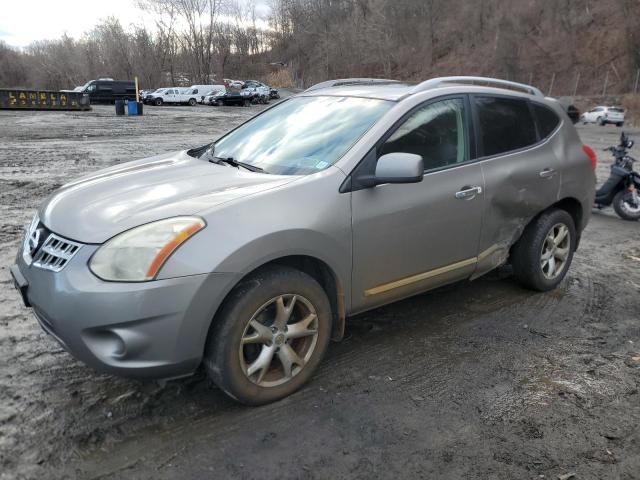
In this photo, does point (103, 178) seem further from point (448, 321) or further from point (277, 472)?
point (448, 321)

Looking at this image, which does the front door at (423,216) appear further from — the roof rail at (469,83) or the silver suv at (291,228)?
the roof rail at (469,83)

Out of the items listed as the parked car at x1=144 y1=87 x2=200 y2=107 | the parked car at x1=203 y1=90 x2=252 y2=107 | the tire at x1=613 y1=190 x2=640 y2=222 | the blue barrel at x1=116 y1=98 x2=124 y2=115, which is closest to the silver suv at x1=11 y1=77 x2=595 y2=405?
the tire at x1=613 y1=190 x2=640 y2=222

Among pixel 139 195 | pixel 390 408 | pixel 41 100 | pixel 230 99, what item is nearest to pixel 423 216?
pixel 390 408

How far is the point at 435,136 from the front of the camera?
12.4 feet

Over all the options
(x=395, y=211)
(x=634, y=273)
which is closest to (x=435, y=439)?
(x=395, y=211)

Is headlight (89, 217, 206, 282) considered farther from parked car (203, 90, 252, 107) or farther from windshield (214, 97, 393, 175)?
parked car (203, 90, 252, 107)

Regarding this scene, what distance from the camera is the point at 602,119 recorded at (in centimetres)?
3266

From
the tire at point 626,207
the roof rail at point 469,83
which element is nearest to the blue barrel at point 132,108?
the tire at point 626,207

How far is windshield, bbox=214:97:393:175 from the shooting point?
3.40 metres

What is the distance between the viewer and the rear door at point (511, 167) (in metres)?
4.02

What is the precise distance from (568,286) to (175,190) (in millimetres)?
3777

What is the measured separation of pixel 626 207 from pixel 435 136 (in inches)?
227

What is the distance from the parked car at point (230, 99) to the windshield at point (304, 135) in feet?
144

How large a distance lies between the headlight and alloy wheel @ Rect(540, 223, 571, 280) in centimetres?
318
